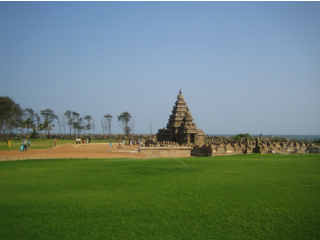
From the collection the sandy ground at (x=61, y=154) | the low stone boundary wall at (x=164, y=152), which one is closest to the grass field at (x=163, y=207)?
the sandy ground at (x=61, y=154)

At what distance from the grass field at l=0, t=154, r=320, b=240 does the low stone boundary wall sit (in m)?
14.5

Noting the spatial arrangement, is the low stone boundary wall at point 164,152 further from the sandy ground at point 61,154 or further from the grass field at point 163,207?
the grass field at point 163,207

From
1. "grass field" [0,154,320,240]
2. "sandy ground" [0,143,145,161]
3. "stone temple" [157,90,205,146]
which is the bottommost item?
"grass field" [0,154,320,240]

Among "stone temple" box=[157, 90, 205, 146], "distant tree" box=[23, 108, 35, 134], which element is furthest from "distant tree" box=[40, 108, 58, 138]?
"stone temple" box=[157, 90, 205, 146]

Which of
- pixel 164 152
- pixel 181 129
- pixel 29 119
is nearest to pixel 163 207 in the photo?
pixel 164 152

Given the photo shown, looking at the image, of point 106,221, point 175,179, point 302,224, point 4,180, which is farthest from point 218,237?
point 4,180

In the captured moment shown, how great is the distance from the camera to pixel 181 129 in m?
33.2

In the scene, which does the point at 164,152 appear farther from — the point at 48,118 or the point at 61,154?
the point at 48,118

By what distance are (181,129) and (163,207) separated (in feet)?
87.8

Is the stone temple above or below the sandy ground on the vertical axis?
above

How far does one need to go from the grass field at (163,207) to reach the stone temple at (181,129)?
22.0m

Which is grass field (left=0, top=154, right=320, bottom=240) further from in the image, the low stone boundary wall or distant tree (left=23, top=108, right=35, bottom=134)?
distant tree (left=23, top=108, right=35, bottom=134)

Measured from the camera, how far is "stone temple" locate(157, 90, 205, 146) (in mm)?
32094

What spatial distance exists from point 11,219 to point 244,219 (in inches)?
204
